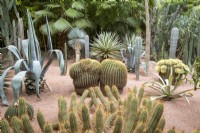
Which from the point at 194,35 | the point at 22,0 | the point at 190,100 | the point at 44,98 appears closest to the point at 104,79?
the point at 44,98

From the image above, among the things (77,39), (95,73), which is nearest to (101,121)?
(95,73)

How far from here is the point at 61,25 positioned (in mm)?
10664

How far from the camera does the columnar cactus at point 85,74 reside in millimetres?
5816

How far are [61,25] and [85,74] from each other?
523 centimetres

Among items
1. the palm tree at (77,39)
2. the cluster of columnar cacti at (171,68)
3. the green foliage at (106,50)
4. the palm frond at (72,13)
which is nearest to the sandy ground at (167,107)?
the cluster of columnar cacti at (171,68)

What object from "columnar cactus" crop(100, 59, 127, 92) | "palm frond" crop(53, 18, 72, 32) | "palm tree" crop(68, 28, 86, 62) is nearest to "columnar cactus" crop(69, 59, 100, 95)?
"columnar cactus" crop(100, 59, 127, 92)

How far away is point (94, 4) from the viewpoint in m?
11.4

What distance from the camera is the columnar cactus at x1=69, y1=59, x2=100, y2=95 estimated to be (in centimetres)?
582

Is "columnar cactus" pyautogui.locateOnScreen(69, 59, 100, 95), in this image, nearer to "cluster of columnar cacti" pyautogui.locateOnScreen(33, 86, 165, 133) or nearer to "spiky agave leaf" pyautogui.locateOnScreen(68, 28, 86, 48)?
"cluster of columnar cacti" pyautogui.locateOnScreen(33, 86, 165, 133)

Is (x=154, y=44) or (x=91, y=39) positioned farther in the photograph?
(x=91, y=39)

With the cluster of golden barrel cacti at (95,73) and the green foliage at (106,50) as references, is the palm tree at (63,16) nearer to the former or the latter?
the green foliage at (106,50)

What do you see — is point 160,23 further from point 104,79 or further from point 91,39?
point 104,79

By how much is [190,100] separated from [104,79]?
5.81 feet

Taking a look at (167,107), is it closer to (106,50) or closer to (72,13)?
(106,50)
